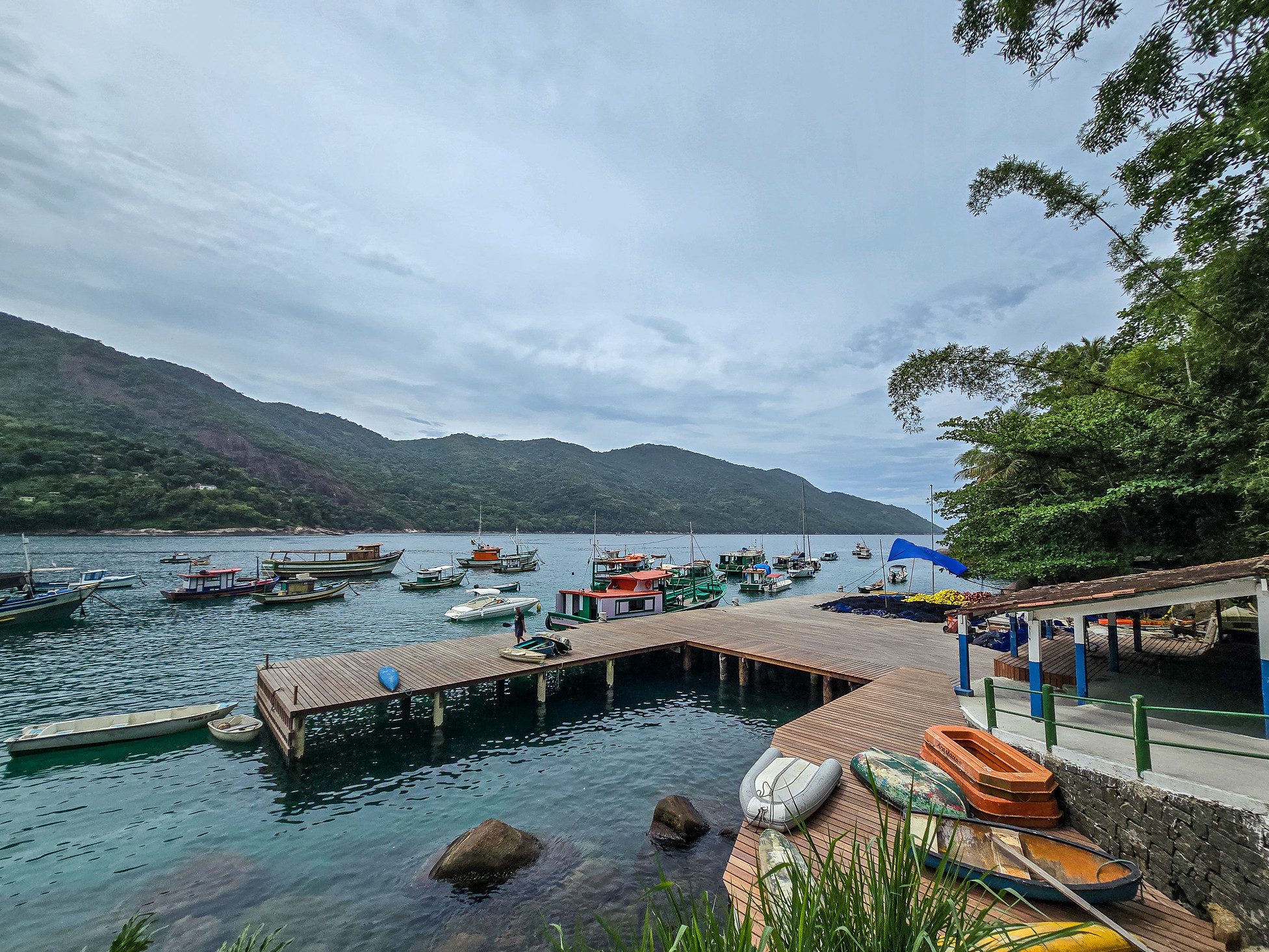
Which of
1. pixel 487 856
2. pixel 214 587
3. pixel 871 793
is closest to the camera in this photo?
pixel 871 793

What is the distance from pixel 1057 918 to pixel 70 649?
42.4 meters

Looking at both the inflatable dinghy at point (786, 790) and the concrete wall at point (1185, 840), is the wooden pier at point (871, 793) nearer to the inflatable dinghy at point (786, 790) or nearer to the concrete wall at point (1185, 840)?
the inflatable dinghy at point (786, 790)

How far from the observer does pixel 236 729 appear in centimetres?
1711

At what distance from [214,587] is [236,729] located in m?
40.4

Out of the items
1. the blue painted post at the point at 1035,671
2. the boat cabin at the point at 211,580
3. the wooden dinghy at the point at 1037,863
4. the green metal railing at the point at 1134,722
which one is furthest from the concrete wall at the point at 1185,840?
the boat cabin at the point at 211,580

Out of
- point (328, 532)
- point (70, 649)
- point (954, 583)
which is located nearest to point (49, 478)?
point (328, 532)

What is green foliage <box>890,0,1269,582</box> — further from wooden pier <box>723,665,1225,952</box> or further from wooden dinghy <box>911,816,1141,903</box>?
wooden dinghy <box>911,816,1141,903</box>

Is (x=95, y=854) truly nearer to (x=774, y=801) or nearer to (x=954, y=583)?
(x=774, y=801)

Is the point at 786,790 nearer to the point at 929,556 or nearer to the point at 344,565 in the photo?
the point at 929,556

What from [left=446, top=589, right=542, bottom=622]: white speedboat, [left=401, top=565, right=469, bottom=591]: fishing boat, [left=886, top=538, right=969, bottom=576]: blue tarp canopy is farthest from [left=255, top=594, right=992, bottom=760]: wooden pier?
[left=401, top=565, right=469, bottom=591]: fishing boat

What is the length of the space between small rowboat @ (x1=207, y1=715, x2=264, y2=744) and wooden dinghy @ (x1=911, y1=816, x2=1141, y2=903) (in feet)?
62.3

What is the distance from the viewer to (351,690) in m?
17.2

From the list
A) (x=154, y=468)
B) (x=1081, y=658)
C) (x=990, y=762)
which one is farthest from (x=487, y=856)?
(x=154, y=468)

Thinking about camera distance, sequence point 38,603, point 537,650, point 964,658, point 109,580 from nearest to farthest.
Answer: point 964,658 → point 537,650 → point 38,603 → point 109,580
